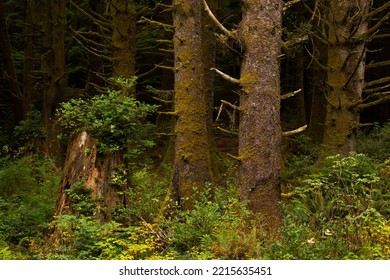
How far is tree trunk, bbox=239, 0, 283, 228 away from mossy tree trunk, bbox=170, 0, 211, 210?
6.54 feet

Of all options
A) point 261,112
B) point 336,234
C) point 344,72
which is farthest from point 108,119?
point 344,72

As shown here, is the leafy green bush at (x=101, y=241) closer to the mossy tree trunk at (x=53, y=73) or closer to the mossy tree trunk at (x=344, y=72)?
the mossy tree trunk at (x=344, y=72)

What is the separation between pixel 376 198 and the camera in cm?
877

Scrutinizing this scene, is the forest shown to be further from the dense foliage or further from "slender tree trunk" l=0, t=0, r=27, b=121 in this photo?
"slender tree trunk" l=0, t=0, r=27, b=121

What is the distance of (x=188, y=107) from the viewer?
10.2m

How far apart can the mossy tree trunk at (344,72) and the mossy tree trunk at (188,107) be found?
100 inches

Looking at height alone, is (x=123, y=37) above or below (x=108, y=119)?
above

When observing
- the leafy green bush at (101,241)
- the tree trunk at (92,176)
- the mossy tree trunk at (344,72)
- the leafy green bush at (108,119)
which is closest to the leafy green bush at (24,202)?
the tree trunk at (92,176)

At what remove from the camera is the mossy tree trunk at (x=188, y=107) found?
10.1 m

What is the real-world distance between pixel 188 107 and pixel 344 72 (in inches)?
127

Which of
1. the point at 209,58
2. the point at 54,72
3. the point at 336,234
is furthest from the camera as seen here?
the point at 54,72

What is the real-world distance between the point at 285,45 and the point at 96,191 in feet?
11.6

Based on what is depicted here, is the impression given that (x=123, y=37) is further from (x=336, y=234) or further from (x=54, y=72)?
(x=336, y=234)
